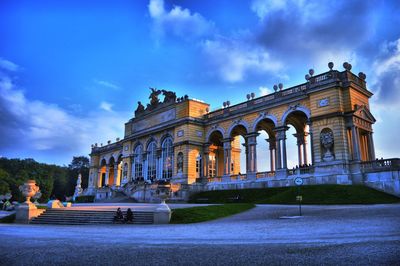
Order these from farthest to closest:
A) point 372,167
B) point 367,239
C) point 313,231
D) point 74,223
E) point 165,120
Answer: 1. point 165,120
2. point 372,167
3. point 74,223
4. point 313,231
5. point 367,239

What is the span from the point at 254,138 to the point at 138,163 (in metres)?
22.3

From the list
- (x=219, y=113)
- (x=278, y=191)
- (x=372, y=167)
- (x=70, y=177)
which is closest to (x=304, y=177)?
(x=278, y=191)

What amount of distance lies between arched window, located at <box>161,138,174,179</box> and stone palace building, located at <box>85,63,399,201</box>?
144 mm

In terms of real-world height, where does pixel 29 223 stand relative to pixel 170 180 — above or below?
below

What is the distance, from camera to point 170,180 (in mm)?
46281

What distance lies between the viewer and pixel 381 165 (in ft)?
92.3

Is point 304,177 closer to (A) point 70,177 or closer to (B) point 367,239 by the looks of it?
(B) point 367,239

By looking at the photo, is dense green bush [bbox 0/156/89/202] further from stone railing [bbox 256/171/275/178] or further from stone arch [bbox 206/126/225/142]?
stone railing [bbox 256/171/275/178]

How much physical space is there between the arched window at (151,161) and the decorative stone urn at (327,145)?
27.1m

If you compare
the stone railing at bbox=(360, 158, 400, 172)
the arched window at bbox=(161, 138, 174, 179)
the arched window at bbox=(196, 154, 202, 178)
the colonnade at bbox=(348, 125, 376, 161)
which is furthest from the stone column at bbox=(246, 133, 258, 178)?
the stone railing at bbox=(360, 158, 400, 172)

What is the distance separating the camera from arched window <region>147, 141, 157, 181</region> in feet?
169

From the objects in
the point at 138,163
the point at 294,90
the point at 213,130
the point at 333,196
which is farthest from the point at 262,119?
the point at 138,163

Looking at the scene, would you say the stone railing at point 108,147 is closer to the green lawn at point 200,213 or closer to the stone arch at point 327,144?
the stone arch at point 327,144

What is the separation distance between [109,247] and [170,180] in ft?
120
